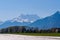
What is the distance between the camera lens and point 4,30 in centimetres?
11912

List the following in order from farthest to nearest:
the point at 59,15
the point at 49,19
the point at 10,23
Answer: the point at 49,19 → the point at 10,23 → the point at 59,15

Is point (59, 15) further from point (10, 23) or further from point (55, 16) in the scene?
point (10, 23)

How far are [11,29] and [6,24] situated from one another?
24829 mm

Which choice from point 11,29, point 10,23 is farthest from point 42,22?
point 11,29

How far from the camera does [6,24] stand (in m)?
141

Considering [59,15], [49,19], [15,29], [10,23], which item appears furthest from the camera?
[49,19]

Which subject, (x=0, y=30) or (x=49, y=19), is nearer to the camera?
(x=0, y=30)

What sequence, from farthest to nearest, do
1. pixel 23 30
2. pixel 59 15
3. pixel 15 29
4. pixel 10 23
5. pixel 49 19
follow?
pixel 49 19, pixel 10 23, pixel 59 15, pixel 15 29, pixel 23 30

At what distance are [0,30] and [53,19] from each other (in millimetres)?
42658

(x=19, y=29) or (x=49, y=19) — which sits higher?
(x=49, y=19)

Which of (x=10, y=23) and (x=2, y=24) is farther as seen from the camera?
(x=10, y=23)

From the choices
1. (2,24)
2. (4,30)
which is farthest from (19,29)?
(2,24)

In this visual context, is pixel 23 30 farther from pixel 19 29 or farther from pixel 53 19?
pixel 53 19

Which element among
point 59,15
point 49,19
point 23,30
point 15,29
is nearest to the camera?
point 23,30
